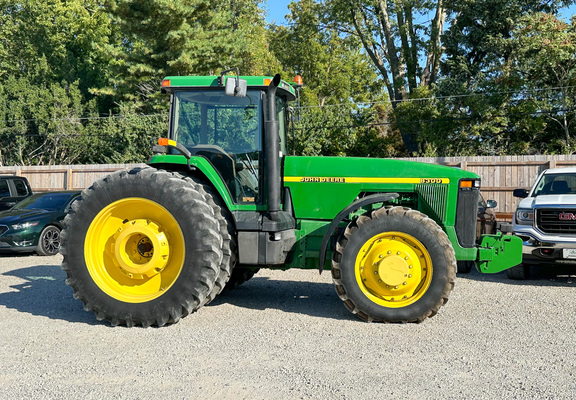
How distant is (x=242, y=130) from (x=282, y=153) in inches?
24.3

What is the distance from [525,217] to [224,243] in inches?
207

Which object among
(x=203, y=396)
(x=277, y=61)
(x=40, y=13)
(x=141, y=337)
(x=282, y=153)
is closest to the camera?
(x=203, y=396)

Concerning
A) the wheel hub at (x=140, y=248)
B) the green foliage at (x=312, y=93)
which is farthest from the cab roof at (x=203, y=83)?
the green foliage at (x=312, y=93)

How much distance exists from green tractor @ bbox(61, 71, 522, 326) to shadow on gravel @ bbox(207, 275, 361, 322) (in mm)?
574

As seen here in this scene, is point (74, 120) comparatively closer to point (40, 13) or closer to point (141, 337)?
Answer: point (40, 13)

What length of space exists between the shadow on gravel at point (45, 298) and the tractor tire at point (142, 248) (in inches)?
19.7

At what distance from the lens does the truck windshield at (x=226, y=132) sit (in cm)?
606

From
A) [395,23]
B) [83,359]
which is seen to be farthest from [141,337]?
[395,23]

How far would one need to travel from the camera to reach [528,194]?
9.56 m

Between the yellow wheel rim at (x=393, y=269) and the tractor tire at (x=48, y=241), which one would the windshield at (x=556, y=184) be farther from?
the tractor tire at (x=48, y=241)

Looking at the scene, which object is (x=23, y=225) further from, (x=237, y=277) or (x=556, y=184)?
(x=556, y=184)

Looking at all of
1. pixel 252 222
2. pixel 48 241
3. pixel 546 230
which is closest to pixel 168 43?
pixel 48 241

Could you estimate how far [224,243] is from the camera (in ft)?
18.8

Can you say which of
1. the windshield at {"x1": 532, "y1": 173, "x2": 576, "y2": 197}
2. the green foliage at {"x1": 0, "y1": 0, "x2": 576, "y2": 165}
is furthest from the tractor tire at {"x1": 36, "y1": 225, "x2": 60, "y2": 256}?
the green foliage at {"x1": 0, "y1": 0, "x2": 576, "y2": 165}
